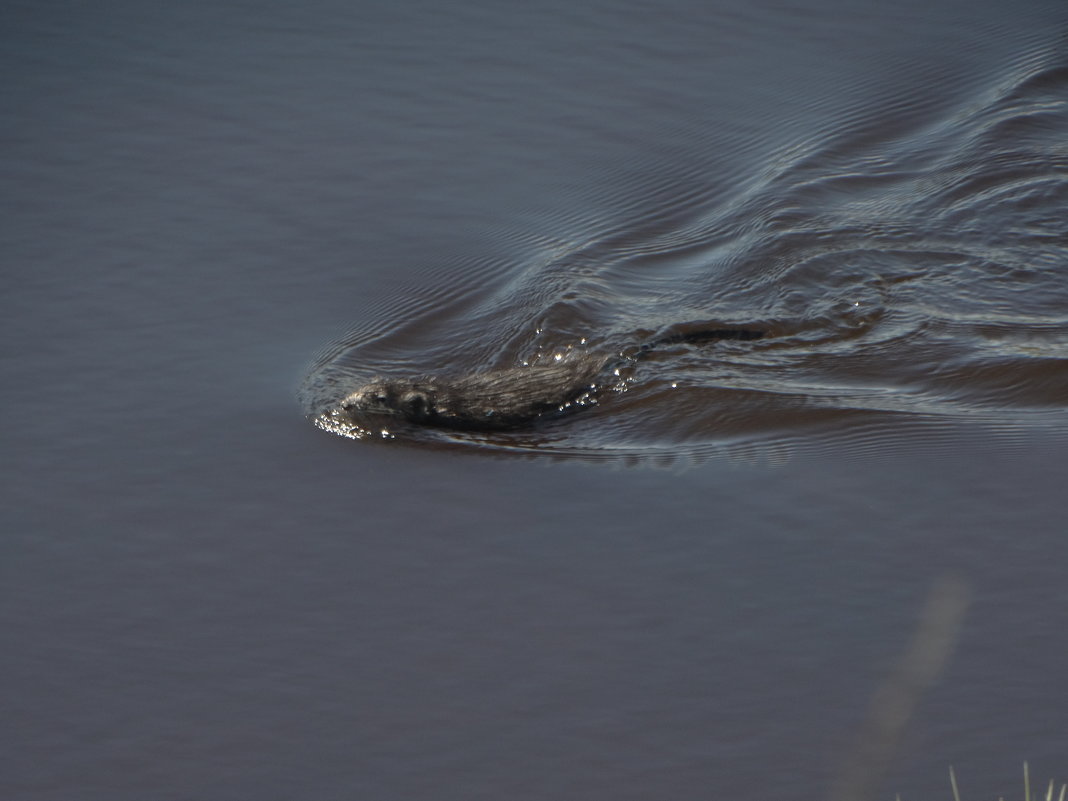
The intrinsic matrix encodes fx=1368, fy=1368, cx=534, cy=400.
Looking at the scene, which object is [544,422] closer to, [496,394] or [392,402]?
[496,394]

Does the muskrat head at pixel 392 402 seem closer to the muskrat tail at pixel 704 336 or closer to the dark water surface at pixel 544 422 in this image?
the dark water surface at pixel 544 422

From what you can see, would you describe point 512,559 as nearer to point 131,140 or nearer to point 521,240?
point 521,240

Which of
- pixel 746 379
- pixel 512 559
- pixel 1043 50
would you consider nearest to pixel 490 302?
pixel 746 379

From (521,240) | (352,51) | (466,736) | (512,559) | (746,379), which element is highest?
(352,51)

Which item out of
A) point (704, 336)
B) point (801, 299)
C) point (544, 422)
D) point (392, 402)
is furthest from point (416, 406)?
point (801, 299)

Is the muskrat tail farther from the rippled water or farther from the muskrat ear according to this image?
the muskrat ear
